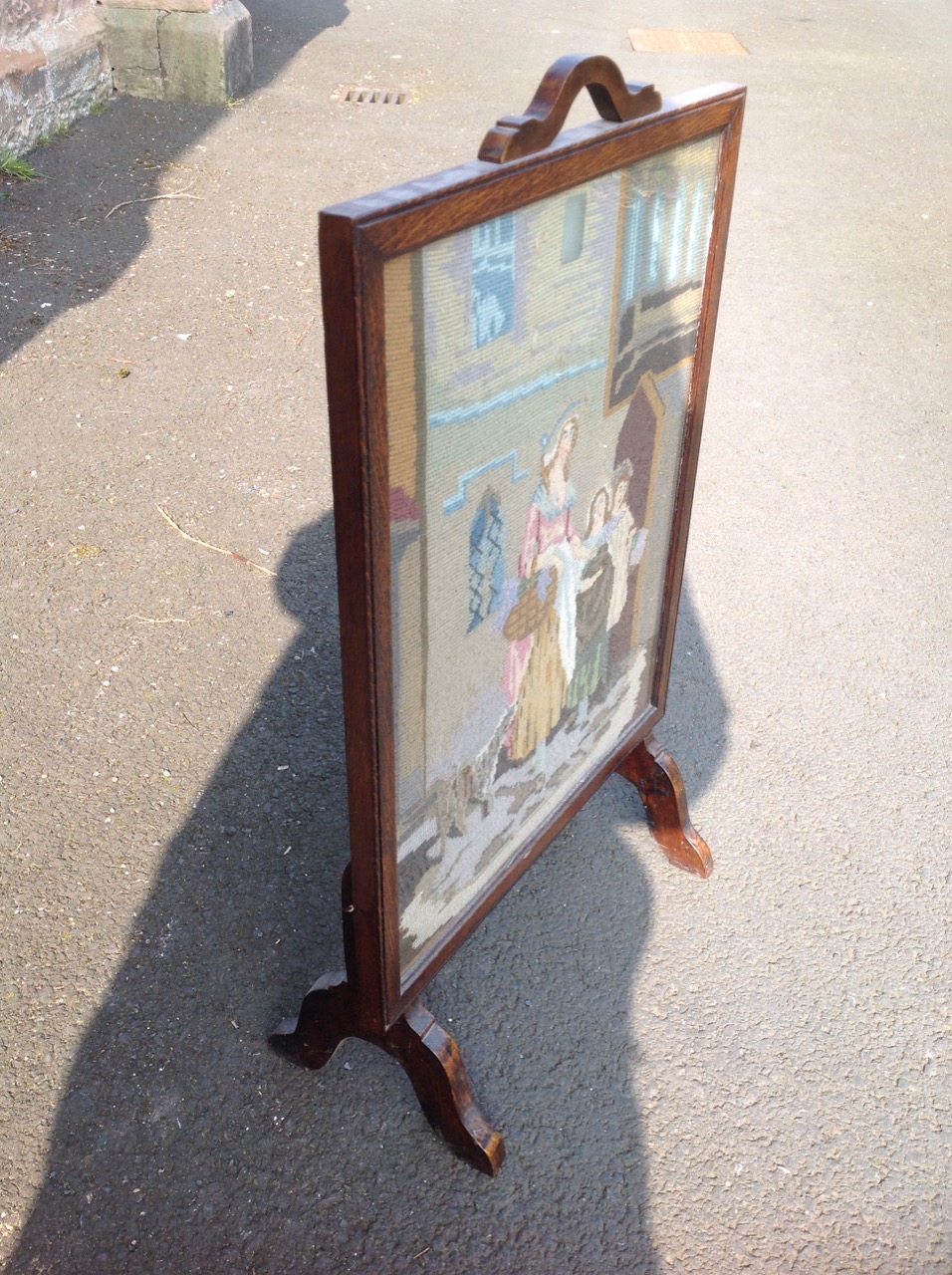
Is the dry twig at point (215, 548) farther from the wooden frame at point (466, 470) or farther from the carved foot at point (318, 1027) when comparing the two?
the carved foot at point (318, 1027)

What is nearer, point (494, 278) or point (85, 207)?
point (494, 278)

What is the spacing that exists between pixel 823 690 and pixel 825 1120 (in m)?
1.35

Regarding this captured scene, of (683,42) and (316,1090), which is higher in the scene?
(683,42)

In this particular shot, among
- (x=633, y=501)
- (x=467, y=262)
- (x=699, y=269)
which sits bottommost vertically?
(x=633, y=501)

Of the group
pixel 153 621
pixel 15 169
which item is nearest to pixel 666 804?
pixel 153 621

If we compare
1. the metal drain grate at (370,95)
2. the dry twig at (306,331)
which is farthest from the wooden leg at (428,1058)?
the metal drain grate at (370,95)

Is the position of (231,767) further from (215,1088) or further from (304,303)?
(304,303)

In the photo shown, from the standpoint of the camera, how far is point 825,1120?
2236 mm

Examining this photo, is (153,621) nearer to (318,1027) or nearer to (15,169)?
(318,1027)

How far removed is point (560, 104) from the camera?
59.7 inches

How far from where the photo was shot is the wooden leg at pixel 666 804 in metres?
2.65

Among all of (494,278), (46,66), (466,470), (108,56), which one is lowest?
(108,56)

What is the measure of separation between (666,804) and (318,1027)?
0.97 meters

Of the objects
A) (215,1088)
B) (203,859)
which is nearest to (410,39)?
(203,859)
